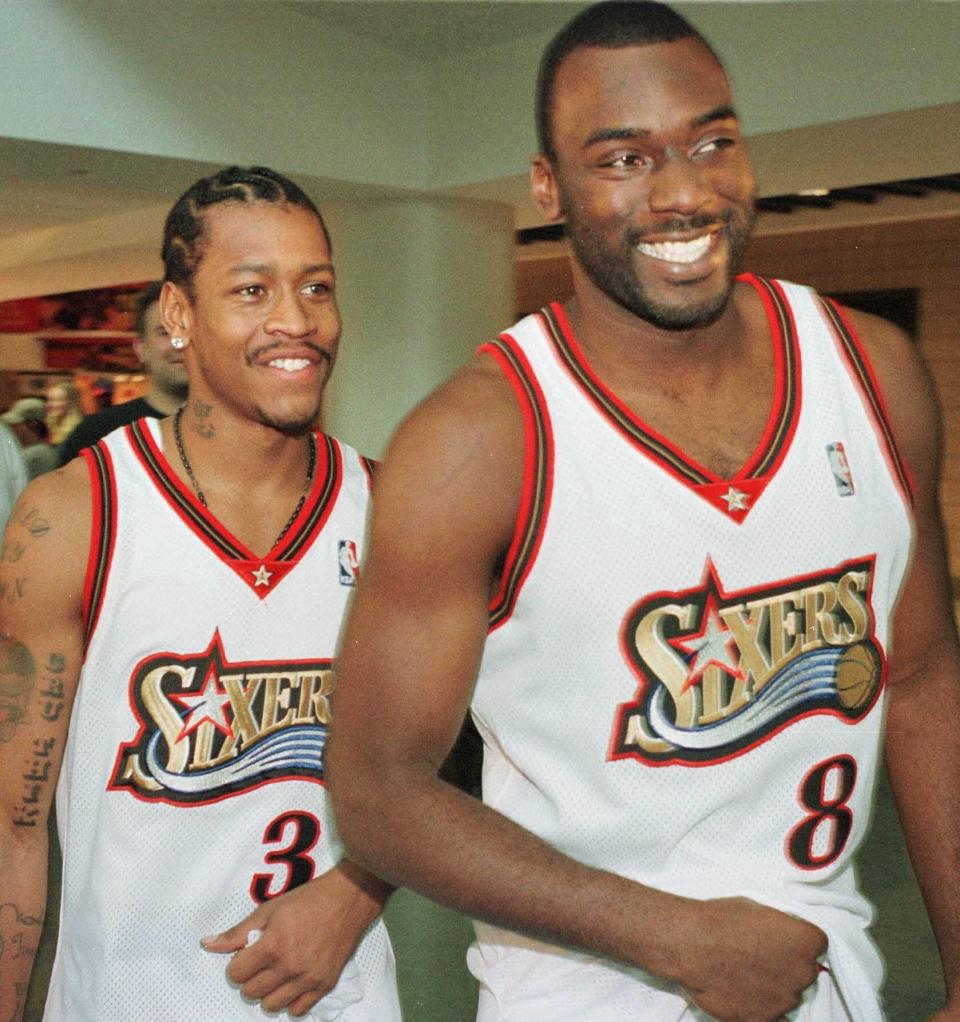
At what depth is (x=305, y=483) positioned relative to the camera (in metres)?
2.25

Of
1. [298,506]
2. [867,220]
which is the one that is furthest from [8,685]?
[867,220]

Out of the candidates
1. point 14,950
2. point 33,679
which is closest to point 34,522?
point 33,679

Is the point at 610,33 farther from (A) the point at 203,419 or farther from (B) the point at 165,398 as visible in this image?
(B) the point at 165,398

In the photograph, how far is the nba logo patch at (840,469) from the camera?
5.11ft

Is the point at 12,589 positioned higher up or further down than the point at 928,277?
further down

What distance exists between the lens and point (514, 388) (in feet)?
4.97

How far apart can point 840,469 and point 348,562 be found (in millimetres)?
844

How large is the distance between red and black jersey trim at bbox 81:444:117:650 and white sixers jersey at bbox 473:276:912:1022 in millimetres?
699

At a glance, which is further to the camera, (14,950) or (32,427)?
(32,427)

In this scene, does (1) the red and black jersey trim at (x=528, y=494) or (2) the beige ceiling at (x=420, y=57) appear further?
(2) the beige ceiling at (x=420, y=57)

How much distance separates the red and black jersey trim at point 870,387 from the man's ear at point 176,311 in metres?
1.00

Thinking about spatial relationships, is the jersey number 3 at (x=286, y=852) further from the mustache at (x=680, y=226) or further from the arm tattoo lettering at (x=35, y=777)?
the mustache at (x=680, y=226)

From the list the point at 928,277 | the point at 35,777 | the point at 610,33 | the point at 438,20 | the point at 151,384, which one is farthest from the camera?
the point at 928,277

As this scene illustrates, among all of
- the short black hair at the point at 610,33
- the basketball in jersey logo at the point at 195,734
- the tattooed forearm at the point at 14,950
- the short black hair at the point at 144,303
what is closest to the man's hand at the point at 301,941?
the basketball in jersey logo at the point at 195,734
